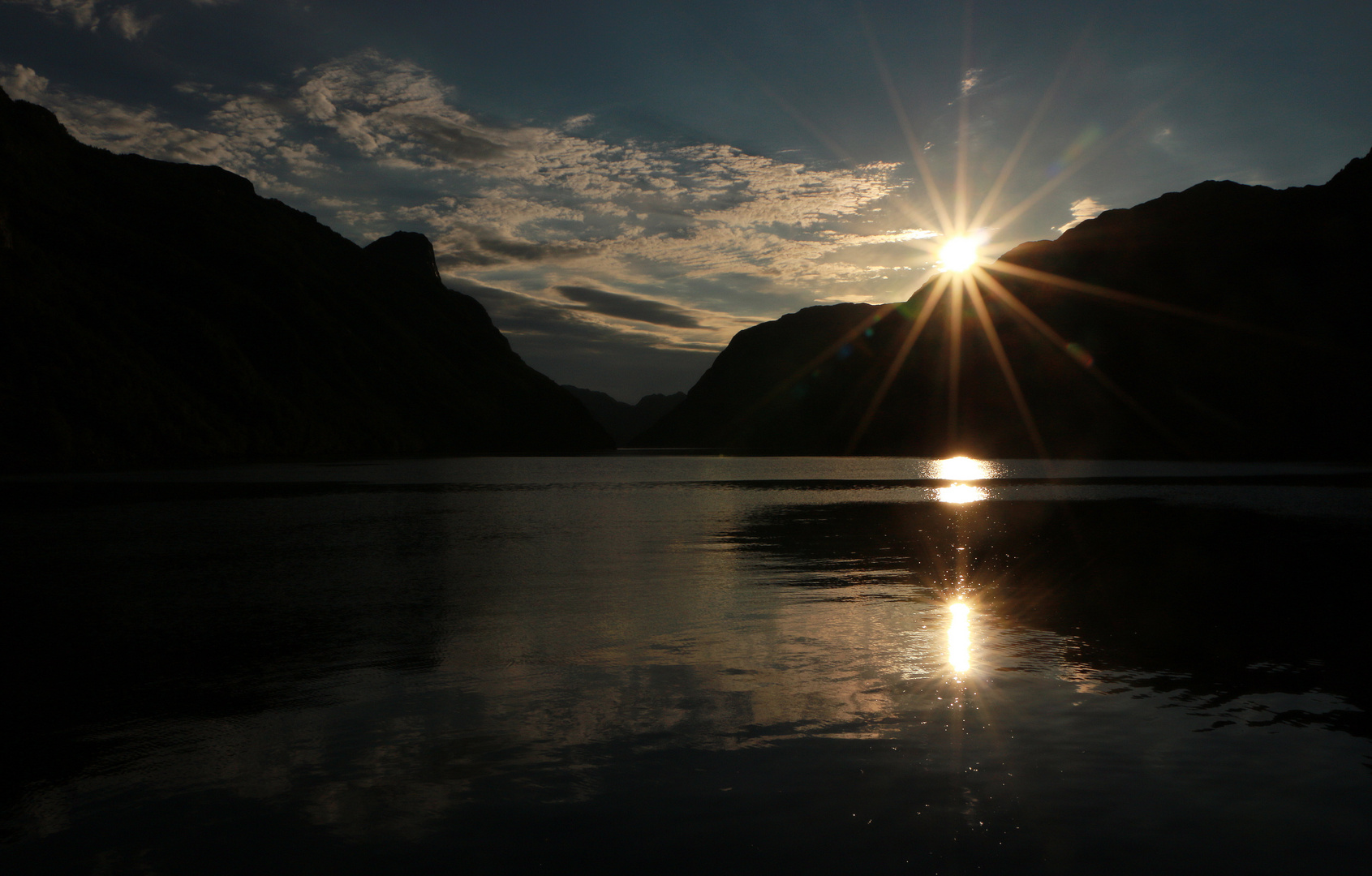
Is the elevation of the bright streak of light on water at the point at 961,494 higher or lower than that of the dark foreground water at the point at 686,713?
lower

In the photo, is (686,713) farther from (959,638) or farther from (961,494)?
(961,494)

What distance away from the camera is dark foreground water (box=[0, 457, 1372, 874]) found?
7.27 m

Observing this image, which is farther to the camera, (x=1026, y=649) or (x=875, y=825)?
(x=1026, y=649)

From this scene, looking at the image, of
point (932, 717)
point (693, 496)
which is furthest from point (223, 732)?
point (693, 496)

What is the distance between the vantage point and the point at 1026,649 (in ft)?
48.6

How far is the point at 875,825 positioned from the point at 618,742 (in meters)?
3.45

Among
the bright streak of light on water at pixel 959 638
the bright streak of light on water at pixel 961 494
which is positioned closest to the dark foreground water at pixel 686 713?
the bright streak of light on water at pixel 959 638

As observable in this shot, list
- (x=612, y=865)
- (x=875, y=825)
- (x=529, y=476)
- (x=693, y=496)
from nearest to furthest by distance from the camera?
(x=612, y=865), (x=875, y=825), (x=693, y=496), (x=529, y=476)

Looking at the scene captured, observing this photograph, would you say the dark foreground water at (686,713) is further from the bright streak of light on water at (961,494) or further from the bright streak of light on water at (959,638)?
the bright streak of light on water at (961,494)

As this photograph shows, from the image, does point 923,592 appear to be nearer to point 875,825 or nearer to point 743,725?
point 743,725

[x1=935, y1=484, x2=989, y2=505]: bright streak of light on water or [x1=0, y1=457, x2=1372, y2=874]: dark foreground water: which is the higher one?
[x1=0, y1=457, x2=1372, y2=874]: dark foreground water

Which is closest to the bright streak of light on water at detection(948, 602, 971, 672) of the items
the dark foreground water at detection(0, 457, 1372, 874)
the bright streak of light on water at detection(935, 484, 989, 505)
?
the dark foreground water at detection(0, 457, 1372, 874)

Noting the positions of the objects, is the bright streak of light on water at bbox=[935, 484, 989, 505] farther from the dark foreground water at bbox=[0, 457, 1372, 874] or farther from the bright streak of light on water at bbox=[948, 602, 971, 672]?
the bright streak of light on water at bbox=[948, 602, 971, 672]

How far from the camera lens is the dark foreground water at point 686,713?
23.9ft
